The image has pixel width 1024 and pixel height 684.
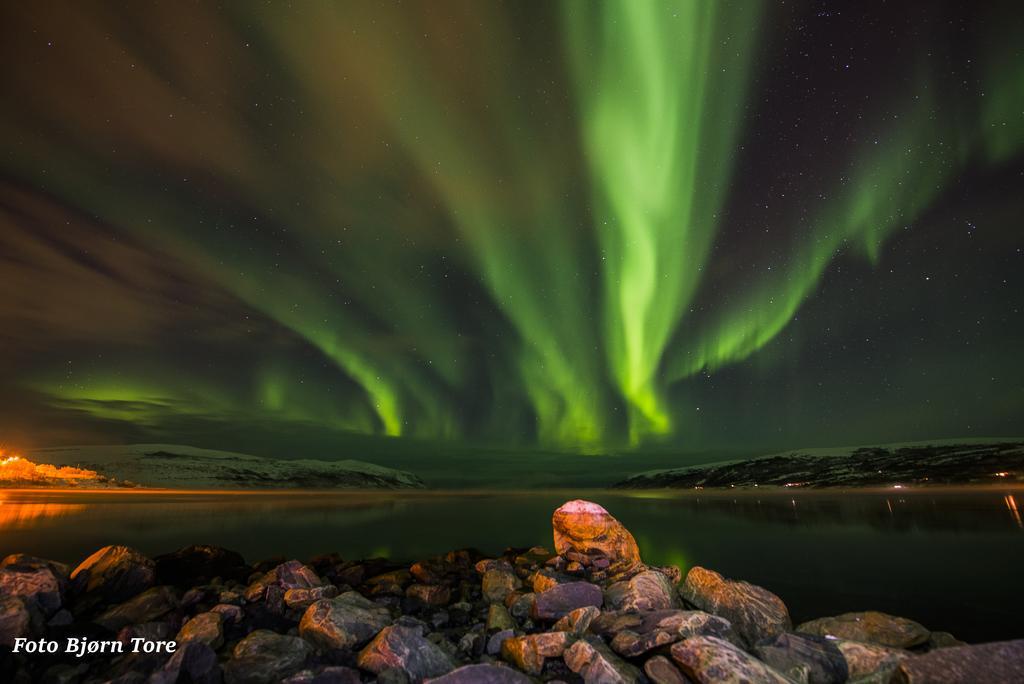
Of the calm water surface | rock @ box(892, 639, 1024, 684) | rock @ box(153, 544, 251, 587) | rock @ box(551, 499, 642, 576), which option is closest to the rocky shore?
rock @ box(892, 639, 1024, 684)

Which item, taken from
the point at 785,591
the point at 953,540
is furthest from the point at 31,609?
the point at 953,540

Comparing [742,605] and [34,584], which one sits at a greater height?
[34,584]

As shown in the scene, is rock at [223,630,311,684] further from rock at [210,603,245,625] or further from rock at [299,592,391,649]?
rock at [210,603,245,625]

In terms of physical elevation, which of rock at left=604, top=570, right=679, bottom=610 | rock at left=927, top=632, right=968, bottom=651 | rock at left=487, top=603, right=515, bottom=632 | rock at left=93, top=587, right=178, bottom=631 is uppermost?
rock at left=93, top=587, right=178, bottom=631

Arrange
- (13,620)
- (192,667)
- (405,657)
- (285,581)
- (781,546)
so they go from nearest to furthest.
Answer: (192,667) < (405,657) < (13,620) < (285,581) < (781,546)

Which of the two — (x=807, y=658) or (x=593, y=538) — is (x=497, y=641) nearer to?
A: (x=807, y=658)

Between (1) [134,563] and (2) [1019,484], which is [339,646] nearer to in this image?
(1) [134,563]

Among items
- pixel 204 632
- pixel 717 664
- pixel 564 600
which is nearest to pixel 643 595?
pixel 564 600

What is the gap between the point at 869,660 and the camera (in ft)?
27.7

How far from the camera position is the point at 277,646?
9.49 meters

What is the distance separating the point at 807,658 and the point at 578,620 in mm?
4647

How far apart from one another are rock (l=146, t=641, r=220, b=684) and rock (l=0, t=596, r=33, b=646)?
16.9 ft

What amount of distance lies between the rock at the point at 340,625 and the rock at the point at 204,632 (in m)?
1.92

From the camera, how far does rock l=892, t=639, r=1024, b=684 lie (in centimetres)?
654
